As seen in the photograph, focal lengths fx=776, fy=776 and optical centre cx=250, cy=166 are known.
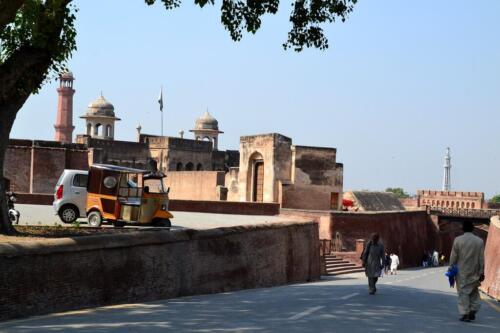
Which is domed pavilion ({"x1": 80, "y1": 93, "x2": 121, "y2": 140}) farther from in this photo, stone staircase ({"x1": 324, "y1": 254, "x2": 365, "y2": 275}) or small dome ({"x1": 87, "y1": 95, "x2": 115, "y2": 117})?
stone staircase ({"x1": 324, "y1": 254, "x2": 365, "y2": 275})

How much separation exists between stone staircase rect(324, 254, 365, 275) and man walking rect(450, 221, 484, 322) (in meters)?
20.2

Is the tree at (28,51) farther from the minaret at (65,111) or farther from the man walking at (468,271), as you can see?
the minaret at (65,111)

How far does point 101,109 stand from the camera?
6044 centimetres

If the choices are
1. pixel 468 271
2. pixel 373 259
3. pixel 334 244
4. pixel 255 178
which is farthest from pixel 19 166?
pixel 468 271

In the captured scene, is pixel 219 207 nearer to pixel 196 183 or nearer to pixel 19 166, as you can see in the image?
pixel 19 166

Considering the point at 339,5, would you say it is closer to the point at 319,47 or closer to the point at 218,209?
the point at 319,47

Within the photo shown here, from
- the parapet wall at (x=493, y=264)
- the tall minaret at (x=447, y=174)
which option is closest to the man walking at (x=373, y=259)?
the parapet wall at (x=493, y=264)

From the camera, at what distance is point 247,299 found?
12.6m

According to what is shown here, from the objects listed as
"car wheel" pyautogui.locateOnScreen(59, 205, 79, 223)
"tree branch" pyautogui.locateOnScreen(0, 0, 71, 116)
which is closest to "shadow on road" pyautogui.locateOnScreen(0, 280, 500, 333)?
"tree branch" pyautogui.locateOnScreen(0, 0, 71, 116)

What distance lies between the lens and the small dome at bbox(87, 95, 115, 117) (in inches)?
2372

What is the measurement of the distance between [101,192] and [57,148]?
19406 mm

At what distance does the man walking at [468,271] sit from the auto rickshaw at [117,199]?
386 inches

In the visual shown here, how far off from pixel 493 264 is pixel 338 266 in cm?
1075

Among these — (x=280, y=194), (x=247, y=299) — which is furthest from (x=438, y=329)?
(x=280, y=194)
